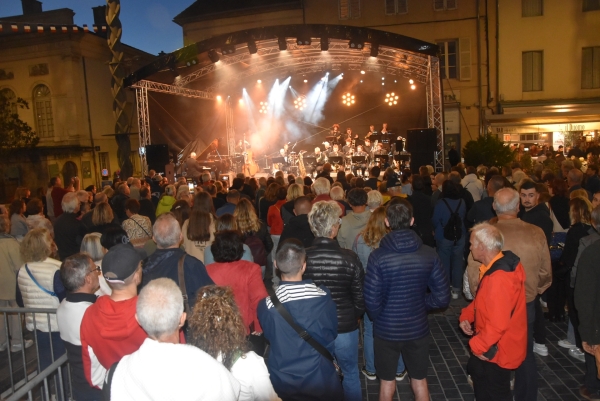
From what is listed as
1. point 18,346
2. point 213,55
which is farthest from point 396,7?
point 18,346

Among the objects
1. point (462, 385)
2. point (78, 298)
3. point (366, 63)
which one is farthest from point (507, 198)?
point (366, 63)

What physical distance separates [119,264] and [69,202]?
369 cm

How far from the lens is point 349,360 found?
3.68 metres

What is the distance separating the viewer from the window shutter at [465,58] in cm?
1950

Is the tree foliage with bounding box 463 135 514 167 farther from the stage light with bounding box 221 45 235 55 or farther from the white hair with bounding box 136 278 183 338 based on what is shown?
the white hair with bounding box 136 278 183 338

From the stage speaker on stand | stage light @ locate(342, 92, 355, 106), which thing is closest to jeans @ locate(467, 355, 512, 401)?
the stage speaker on stand

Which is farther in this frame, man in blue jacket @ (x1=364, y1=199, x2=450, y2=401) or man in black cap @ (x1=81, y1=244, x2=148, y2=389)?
man in blue jacket @ (x1=364, y1=199, x2=450, y2=401)

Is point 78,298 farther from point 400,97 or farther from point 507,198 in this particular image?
point 400,97

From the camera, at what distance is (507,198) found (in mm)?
3932

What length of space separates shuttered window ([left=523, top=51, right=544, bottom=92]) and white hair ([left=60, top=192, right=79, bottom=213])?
1885cm

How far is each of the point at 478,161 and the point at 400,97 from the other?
7.36 metres

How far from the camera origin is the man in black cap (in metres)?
A: 2.70

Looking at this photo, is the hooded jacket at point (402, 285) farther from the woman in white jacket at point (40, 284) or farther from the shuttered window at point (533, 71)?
the shuttered window at point (533, 71)

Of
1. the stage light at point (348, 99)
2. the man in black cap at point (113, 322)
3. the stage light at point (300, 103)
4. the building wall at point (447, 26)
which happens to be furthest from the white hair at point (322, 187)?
the building wall at point (447, 26)
